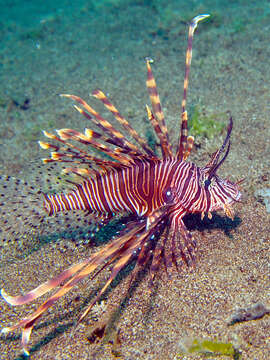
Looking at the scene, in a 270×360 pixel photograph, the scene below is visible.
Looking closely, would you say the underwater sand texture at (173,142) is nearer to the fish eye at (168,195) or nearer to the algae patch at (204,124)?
the algae patch at (204,124)

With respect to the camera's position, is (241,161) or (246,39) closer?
(241,161)

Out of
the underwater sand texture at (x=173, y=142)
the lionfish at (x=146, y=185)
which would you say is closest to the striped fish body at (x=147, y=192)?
the lionfish at (x=146, y=185)

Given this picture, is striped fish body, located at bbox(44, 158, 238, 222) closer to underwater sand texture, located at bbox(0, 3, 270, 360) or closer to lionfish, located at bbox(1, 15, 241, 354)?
lionfish, located at bbox(1, 15, 241, 354)

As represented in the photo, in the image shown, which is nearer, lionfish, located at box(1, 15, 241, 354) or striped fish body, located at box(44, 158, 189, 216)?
lionfish, located at box(1, 15, 241, 354)

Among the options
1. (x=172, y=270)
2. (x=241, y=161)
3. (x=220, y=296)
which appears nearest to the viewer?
(x=220, y=296)

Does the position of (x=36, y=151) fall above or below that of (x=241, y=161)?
above

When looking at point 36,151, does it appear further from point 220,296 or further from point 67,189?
point 220,296

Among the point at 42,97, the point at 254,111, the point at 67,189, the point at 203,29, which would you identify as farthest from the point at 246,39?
the point at 67,189

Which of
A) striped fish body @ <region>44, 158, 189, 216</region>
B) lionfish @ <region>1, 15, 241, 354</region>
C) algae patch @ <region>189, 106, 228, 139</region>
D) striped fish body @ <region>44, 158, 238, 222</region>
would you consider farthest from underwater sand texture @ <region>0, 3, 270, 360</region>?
striped fish body @ <region>44, 158, 189, 216</region>
